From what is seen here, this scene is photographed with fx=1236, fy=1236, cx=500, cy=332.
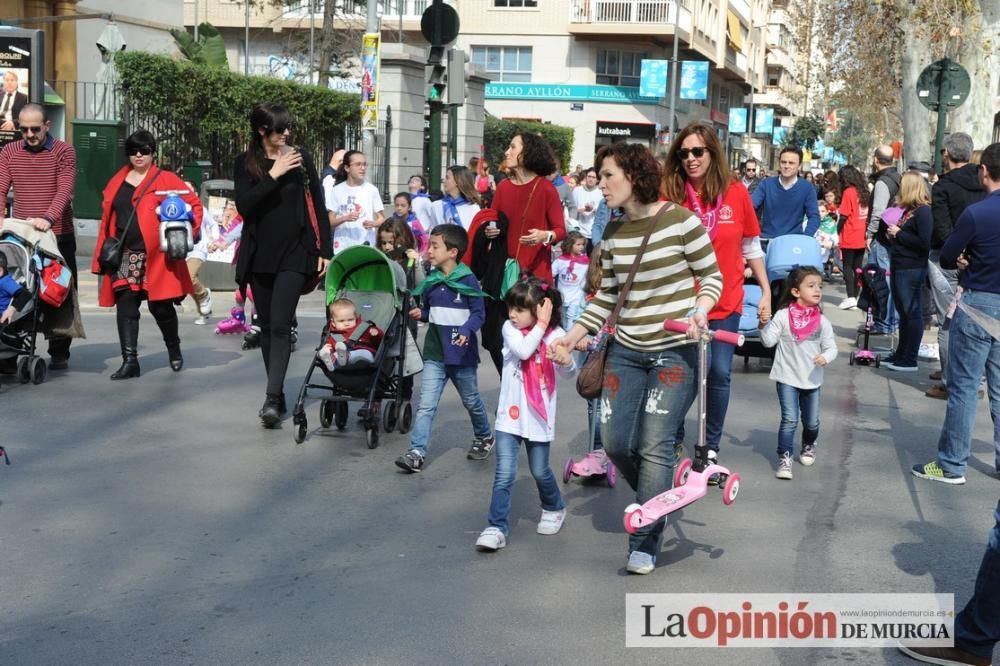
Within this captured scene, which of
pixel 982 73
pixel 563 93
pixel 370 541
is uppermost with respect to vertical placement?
pixel 563 93

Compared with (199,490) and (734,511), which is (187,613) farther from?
(734,511)

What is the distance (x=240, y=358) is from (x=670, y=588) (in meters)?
6.57

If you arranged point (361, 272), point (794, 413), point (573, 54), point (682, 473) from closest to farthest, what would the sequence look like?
point (682, 473), point (794, 413), point (361, 272), point (573, 54)

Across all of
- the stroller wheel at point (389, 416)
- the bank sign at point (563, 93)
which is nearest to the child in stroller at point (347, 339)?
the stroller wheel at point (389, 416)

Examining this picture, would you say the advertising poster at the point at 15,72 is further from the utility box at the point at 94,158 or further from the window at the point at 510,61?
the window at the point at 510,61

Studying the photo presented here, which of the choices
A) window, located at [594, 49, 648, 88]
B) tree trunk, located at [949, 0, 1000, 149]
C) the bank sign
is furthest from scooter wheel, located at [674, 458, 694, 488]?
window, located at [594, 49, 648, 88]

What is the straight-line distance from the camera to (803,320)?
7.74m

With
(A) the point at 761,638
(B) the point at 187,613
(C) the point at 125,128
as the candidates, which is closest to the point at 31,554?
(B) the point at 187,613

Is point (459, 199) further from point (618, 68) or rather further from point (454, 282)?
point (618, 68)

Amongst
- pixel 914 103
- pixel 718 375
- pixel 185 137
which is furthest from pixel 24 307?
pixel 914 103

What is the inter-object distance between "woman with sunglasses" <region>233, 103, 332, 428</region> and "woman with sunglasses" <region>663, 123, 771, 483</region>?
9.07 feet

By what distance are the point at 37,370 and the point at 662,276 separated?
5.97 meters

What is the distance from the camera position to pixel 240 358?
11.1 m

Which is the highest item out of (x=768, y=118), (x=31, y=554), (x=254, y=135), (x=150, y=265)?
(x=768, y=118)
